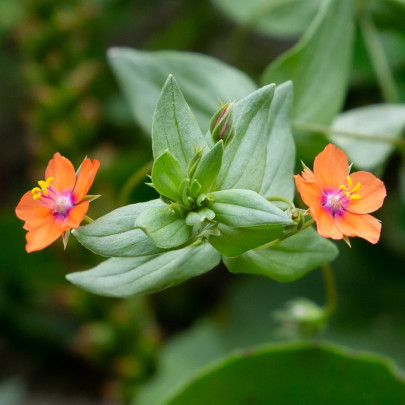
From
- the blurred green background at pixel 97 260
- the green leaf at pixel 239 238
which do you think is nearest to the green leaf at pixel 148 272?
the green leaf at pixel 239 238

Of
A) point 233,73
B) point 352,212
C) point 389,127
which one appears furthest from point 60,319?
point 352,212

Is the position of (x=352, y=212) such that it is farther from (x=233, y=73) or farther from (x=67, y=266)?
(x=67, y=266)

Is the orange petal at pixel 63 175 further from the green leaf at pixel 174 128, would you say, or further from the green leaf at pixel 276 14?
the green leaf at pixel 276 14

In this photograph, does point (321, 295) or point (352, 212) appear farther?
point (321, 295)

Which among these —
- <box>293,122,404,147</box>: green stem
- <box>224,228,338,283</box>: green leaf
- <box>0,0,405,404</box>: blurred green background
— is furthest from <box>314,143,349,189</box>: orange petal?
<box>0,0,405,404</box>: blurred green background

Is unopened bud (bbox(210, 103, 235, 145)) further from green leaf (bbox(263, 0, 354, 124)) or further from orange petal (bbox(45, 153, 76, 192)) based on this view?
green leaf (bbox(263, 0, 354, 124))

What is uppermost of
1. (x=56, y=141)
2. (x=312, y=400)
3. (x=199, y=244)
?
(x=199, y=244)
